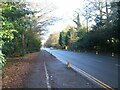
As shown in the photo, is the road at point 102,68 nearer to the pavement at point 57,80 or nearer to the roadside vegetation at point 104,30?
the pavement at point 57,80

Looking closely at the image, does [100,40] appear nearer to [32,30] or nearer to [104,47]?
[104,47]

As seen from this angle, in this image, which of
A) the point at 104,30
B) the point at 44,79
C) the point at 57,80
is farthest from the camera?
the point at 104,30

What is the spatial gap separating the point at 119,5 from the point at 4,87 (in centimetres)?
3713

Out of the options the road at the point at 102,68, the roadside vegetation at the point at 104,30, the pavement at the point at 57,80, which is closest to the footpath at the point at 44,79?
the pavement at the point at 57,80

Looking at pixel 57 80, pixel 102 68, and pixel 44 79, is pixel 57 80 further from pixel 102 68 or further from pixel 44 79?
pixel 102 68

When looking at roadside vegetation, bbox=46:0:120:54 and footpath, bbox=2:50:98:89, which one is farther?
roadside vegetation, bbox=46:0:120:54

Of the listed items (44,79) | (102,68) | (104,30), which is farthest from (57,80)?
(104,30)

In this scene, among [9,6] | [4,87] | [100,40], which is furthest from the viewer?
[100,40]

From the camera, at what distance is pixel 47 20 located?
56.6 m

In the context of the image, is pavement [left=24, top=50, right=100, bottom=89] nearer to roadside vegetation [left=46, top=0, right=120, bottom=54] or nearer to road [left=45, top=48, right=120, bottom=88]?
road [left=45, top=48, right=120, bottom=88]

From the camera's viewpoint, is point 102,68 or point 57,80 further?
point 102,68

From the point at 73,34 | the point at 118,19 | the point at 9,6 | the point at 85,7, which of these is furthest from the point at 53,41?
the point at 9,6

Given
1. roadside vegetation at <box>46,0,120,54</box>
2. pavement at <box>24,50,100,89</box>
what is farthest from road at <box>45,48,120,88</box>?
roadside vegetation at <box>46,0,120,54</box>

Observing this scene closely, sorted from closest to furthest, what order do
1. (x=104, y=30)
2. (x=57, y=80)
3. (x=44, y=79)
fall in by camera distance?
1. (x=57, y=80)
2. (x=44, y=79)
3. (x=104, y=30)
